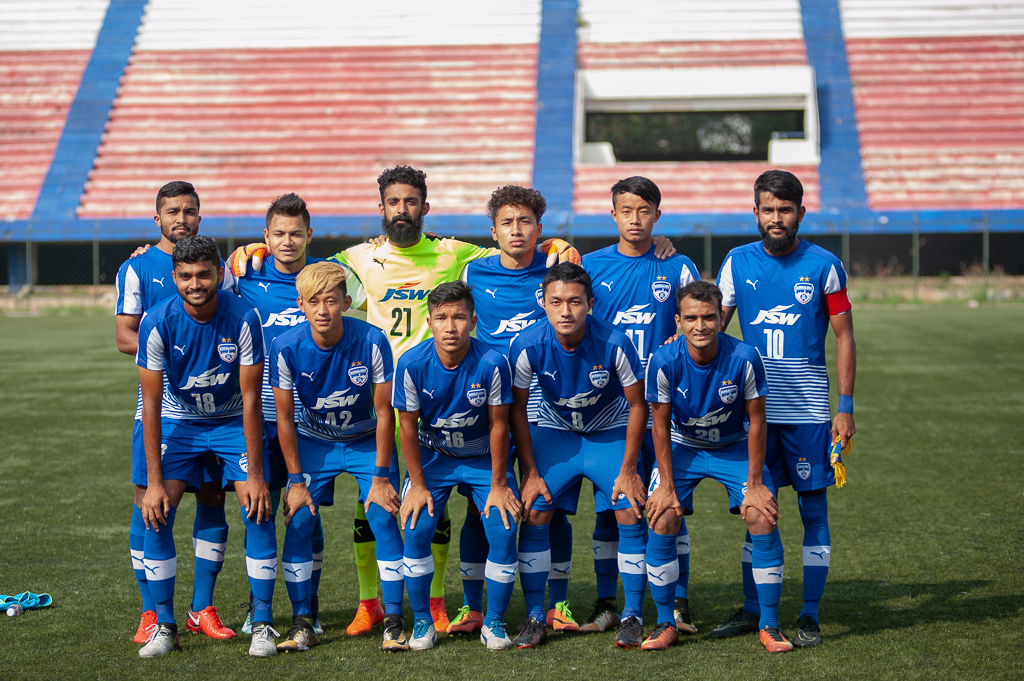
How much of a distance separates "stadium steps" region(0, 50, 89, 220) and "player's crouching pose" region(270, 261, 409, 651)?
23.0 m

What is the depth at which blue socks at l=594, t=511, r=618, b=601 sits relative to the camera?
4582 mm

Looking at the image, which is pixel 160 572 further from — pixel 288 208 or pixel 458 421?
pixel 288 208

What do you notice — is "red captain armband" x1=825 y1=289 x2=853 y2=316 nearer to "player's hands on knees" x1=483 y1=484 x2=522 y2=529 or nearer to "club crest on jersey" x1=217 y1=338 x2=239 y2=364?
"player's hands on knees" x1=483 y1=484 x2=522 y2=529

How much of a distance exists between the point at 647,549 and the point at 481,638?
0.86 metres

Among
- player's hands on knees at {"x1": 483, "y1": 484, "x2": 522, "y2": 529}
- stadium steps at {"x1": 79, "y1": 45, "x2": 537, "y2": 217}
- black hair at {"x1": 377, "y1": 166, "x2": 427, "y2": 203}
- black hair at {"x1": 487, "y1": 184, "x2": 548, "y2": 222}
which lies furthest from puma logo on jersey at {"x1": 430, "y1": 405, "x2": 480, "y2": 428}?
stadium steps at {"x1": 79, "y1": 45, "x2": 537, "y2": 217}

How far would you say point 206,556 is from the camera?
4406mm

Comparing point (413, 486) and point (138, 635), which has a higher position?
point (413, 486)

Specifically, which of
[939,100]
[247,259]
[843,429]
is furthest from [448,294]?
[939,100]

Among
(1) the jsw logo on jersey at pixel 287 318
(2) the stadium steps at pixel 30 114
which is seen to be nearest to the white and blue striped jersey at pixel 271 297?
(1) the jsw logo on jersey at pixel 287 318

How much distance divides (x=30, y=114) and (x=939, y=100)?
25.4 metres

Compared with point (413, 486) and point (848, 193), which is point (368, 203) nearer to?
point (848, 193)

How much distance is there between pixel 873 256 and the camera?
77.7ft

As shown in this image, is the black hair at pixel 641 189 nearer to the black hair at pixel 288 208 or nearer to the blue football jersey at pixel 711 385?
the blue football jersey at pixel 711 385

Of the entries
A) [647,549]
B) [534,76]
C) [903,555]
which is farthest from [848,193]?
[647,549]
